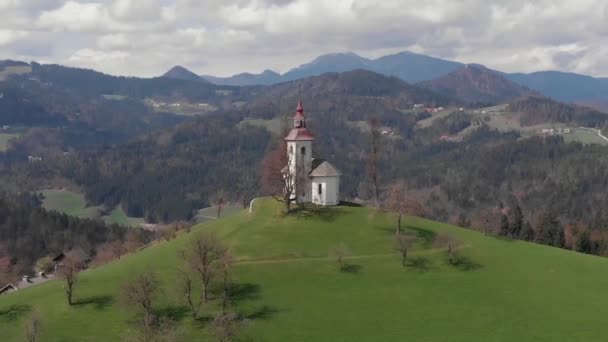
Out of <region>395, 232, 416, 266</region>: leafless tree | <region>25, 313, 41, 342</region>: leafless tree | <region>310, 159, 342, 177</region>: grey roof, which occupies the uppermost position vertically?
<region>310, 159, 342, 177</region>: grey roof

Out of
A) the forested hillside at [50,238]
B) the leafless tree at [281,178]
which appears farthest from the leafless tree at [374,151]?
the forested hillside at [50,238]

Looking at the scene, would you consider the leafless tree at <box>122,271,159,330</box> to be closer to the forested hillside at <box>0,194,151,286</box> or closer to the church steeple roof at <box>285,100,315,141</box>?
the church steeple roof at <box>285,100,315,141</box>

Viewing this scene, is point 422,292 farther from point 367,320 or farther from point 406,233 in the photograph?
point 406,233

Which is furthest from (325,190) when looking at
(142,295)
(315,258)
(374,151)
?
(142,295)

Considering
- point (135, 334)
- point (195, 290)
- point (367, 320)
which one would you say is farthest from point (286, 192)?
point (135, 334)

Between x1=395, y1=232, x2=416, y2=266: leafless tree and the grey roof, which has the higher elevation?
the grey roof

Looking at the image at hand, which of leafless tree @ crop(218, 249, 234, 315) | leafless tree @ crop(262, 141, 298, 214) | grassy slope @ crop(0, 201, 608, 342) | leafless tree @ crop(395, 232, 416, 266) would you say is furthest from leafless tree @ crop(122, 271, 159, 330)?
leafless tree @ crop(395, 232, 416, 266)
